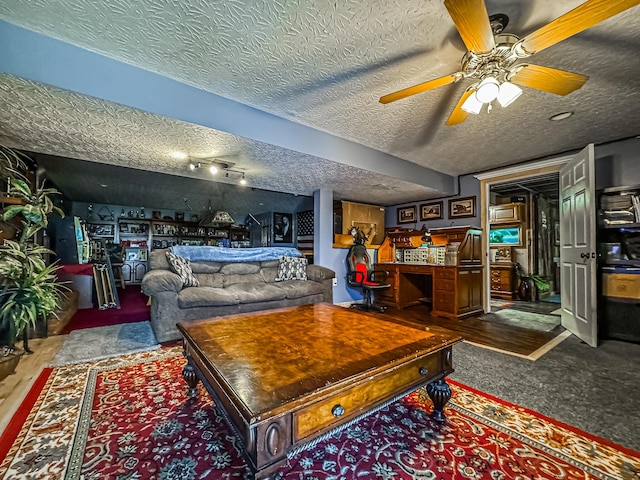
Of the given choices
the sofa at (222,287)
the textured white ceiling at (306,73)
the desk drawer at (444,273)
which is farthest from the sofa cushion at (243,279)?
the desk drawer at (444,273)

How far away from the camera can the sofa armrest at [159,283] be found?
277 centimetres

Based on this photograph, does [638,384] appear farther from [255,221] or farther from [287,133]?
[255,221]

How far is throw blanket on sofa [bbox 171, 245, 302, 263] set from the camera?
3.68 metres

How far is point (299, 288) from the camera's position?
375cm

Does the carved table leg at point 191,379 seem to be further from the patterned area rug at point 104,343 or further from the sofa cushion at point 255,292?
the sofa cushion at point 255,292

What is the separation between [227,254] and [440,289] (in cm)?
334

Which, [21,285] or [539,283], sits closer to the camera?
[21,285]

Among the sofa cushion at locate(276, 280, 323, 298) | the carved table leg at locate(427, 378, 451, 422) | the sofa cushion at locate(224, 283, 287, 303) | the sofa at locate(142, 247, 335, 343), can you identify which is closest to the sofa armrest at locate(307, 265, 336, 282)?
the sofa at locate(142, 247, 335, 343)

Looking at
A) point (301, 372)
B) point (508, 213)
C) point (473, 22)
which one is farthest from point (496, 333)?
point (508, 213)

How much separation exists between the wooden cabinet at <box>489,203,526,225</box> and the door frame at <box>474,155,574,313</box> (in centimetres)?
172

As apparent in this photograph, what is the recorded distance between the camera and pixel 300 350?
128cm

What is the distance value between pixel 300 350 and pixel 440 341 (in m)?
0.75

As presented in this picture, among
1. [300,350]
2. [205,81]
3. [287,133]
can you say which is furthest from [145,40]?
[300,350]

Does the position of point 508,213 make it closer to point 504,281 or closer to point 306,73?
point 504,281
